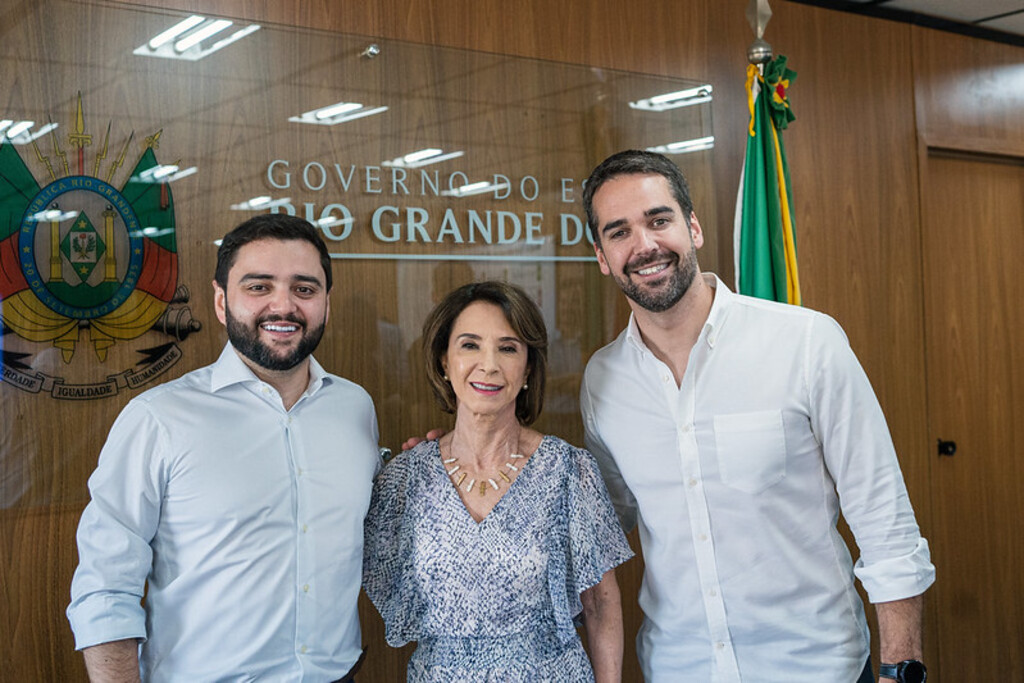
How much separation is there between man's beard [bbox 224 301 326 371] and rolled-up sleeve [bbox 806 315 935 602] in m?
1.14

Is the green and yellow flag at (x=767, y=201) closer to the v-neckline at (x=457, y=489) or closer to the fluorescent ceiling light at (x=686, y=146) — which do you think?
the fluorescent ceiling light at (x=686, y=146)

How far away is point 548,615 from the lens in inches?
82.9

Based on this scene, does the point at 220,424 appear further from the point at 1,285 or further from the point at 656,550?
the point at 656,550

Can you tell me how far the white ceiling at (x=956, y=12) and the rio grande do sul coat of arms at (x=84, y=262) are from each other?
278 cm

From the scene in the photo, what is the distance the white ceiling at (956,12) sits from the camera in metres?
3.99

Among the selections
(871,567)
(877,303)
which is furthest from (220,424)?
(877,303)

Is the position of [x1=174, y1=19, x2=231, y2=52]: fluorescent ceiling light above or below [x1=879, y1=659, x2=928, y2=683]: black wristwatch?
above

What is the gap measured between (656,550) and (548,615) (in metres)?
0.32

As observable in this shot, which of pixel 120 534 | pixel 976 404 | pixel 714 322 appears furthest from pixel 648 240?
pixel 976 404

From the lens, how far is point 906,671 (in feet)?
6.61

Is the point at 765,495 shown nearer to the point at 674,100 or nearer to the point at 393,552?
the point at 393,552

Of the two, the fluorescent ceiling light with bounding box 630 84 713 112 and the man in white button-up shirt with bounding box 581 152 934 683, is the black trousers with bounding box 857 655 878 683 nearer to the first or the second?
the man in white button-up shirt with bounding box 581 152 934 683

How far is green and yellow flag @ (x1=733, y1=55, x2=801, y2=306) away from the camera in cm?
336

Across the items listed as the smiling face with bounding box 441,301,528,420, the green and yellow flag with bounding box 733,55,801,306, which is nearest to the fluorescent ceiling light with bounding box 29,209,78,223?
the smiling face with bounding box 441,301,528,420
